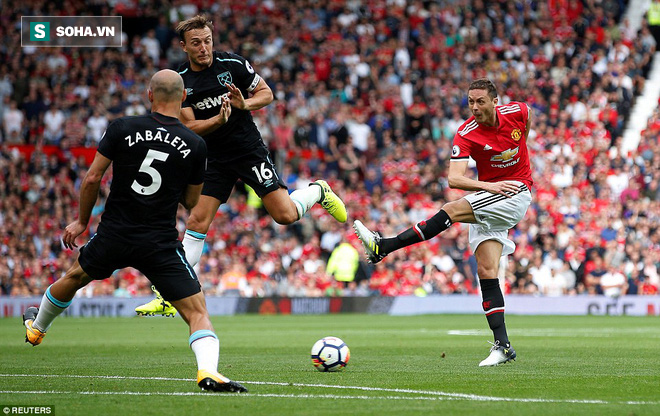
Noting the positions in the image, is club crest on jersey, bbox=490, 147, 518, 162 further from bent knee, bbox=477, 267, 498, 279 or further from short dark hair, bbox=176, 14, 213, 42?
short dark hair, bbox=176, 14, 213, 42

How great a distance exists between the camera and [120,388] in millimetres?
8188

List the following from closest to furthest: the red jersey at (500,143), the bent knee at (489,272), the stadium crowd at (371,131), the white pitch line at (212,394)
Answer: the white pitch line at (212,394) → the red jersey at (500,143) → the bent knee at (489,272) → the stadium crowd at (371,131)

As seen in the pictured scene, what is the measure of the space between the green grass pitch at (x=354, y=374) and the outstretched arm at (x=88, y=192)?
1.21 m

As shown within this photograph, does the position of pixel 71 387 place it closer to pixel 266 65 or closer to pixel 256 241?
pixel 256 241

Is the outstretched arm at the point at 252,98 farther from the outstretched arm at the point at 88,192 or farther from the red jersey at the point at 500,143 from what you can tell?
the outstretched arm at the point at 88,192

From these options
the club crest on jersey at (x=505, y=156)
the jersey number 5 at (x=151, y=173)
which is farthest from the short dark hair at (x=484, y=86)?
the jersey number 5 at (x=151, y=173)

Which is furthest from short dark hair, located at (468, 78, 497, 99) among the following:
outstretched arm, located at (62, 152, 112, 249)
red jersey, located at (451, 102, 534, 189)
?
outstretched arm, located at (62, 152, 112, 249)

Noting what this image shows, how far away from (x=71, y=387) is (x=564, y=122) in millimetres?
22088

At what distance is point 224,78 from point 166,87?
262cm

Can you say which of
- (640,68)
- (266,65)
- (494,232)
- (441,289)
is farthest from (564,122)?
(494,232)

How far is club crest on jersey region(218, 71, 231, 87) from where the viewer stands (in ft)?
33.9

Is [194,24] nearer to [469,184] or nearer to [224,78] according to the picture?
[224,78]

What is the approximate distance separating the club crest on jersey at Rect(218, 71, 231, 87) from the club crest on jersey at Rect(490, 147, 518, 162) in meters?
2.79

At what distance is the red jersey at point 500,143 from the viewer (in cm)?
1067
